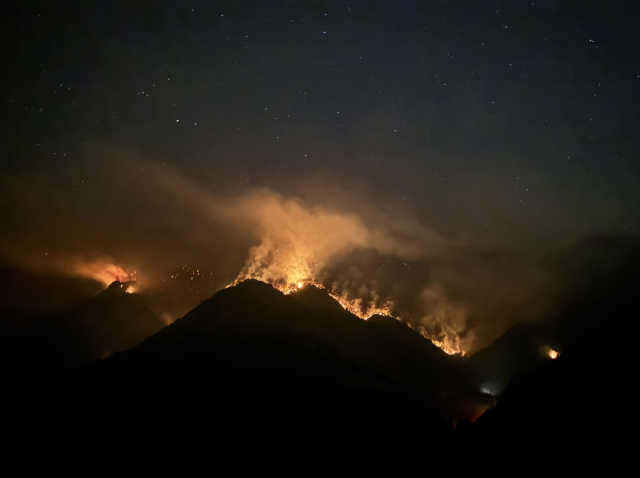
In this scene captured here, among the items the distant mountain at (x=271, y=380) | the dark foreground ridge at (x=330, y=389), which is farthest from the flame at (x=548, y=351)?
the distant mountain at (x=271, y=380)

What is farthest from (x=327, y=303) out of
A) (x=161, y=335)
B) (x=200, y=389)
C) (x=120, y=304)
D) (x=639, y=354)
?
(x=120, y=304)

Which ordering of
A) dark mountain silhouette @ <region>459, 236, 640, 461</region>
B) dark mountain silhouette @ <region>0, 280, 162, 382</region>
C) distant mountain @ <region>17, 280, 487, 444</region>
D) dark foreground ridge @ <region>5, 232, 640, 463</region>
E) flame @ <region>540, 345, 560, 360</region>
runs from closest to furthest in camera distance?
dark mountain silhouette @ <region>459, 236, 640, 461</region>, dark foreground ridge @ <region>5, 232, 640, 463</region>, distant mountain @ <region>17, 280, 487, 444</region>, flame @ <region>540, 345, 560, 360</region>, dark mountain silhouette @ <region>0, 280, 162, 382</region>

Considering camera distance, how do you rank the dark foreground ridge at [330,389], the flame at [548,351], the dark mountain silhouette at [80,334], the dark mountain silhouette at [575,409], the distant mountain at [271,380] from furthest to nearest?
the dark mountain silhouette at [80,334]
the flame at [548,351]
the distant mountain at [271,380]
the dark foreground ridge at [330,389]
the dark mountain silhouette at [575,409]

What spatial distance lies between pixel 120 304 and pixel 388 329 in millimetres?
141910

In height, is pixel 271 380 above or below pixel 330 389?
below

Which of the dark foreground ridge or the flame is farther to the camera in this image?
the flame

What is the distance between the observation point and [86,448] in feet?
121

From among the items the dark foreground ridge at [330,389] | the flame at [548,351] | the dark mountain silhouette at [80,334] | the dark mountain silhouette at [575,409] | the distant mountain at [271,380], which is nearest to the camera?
the dark mountain silhouette at [575,409]

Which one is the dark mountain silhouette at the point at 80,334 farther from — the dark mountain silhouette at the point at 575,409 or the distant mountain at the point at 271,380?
the dark mountain silhouette at the point at 575,409

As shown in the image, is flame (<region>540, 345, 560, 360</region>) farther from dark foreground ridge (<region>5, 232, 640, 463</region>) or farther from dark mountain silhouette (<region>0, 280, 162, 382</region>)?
dark mountain silhouette (<region>0, 280, 162, 382</region>)

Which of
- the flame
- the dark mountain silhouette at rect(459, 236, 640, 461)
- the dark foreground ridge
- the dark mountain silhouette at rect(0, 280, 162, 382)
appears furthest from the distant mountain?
the dark mountain silhouette at rect(0, 280, 162, 382)

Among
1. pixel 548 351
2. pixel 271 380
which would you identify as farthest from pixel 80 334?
pixel 548 351

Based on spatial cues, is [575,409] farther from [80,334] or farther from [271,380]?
[80,334]

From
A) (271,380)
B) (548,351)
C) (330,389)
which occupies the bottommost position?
(271,380)
